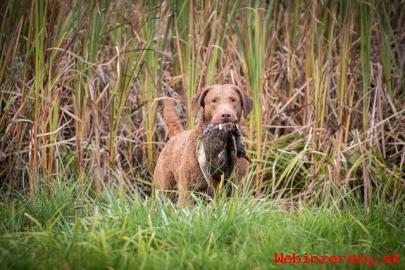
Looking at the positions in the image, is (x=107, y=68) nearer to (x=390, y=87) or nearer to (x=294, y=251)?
(x=390, y=87)

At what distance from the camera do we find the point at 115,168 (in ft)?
21.5

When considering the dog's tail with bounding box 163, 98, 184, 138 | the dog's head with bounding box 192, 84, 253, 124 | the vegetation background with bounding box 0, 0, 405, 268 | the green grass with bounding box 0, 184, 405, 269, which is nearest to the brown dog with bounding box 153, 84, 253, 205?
the dog's head with bounding box 192, 84, 253, 124

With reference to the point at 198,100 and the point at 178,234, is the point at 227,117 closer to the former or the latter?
the point at 198,100

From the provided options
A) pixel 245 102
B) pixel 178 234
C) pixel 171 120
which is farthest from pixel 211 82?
pixel 178 234

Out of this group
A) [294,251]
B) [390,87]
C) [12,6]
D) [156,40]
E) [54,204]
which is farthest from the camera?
[156,40]

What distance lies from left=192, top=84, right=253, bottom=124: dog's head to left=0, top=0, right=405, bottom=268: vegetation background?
39 cm

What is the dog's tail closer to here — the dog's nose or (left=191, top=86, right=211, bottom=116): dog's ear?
(left=191, top=86, right=211, bottom=116): dog's ear

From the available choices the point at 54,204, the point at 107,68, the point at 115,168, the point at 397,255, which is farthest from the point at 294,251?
the point at 107,68

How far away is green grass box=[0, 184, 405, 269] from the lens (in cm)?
414

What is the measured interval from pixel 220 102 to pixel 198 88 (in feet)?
3.55

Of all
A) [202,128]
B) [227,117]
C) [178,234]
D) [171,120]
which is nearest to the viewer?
[178,234]

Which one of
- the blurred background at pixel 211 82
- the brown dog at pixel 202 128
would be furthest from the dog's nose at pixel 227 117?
the blurred background at pixel 211 82

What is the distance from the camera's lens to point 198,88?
6926 millimetres

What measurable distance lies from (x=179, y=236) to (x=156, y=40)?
3.68 meters
